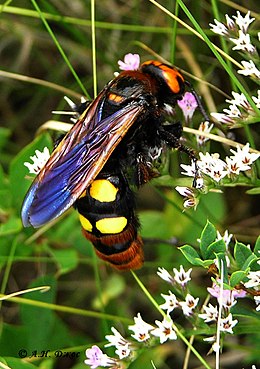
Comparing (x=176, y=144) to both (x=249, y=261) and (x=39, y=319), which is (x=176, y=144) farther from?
(x=39, y=319)

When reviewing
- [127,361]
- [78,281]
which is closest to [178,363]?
[78,281]

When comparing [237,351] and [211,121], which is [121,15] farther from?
[237,351]

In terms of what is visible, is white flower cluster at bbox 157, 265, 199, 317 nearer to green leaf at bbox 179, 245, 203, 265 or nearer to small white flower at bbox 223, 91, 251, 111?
green leaf at bbox 179, 245, 203, 265

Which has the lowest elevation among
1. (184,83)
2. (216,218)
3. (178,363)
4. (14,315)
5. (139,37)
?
(178,363)

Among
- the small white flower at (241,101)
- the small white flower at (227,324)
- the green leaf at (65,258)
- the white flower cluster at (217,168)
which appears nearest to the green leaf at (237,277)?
the small white flower at (227,324)

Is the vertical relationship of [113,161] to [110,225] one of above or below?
above

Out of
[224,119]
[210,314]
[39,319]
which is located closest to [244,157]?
[224,119]

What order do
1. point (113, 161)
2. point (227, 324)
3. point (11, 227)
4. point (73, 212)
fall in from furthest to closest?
point (73, 212) → point (11, 227) → point (113, 161) → point (227, 324)
